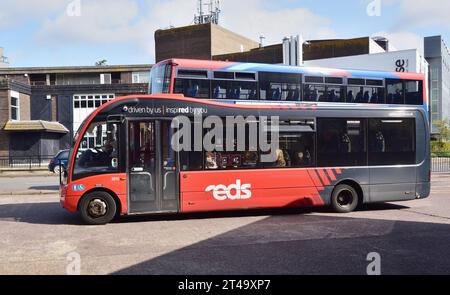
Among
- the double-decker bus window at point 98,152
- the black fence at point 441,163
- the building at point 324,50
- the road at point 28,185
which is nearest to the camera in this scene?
the double-decker bus window at point 98,152

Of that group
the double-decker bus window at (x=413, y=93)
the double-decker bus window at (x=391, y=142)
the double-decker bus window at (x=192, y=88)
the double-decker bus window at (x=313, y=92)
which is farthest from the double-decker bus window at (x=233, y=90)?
the double-decker bus window at (x=413, y=93)

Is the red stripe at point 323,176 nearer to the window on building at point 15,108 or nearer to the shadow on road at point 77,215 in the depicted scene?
the shadow on road at point 77,215

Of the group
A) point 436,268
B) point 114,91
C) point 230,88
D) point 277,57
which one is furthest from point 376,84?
point 277,57

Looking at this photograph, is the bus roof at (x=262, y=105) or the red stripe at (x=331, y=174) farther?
the red stripe at (x=331, y=174)

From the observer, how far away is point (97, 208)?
1029 cm

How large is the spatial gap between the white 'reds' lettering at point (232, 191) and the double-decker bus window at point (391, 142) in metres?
3.62

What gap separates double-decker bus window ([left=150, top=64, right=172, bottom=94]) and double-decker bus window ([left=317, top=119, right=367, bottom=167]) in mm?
4191

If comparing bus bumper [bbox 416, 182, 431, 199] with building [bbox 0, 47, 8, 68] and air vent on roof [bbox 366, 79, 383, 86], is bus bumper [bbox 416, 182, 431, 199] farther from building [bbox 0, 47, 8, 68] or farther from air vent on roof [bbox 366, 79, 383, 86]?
building [bbox 0, 47, 8, 68]

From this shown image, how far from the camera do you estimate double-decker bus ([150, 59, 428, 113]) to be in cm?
1255

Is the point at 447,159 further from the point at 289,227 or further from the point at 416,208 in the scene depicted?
the point at 289,227

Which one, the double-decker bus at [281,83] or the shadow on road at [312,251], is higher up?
the double-decker bus at [281,83]

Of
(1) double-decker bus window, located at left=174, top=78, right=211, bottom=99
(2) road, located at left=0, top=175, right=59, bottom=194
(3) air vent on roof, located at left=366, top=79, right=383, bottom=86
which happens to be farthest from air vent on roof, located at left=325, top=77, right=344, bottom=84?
(2) road, located at left=0, top=175, right=59, bottom=194

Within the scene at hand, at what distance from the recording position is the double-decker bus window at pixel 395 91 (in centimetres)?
1401

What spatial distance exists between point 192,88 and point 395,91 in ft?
20.9
